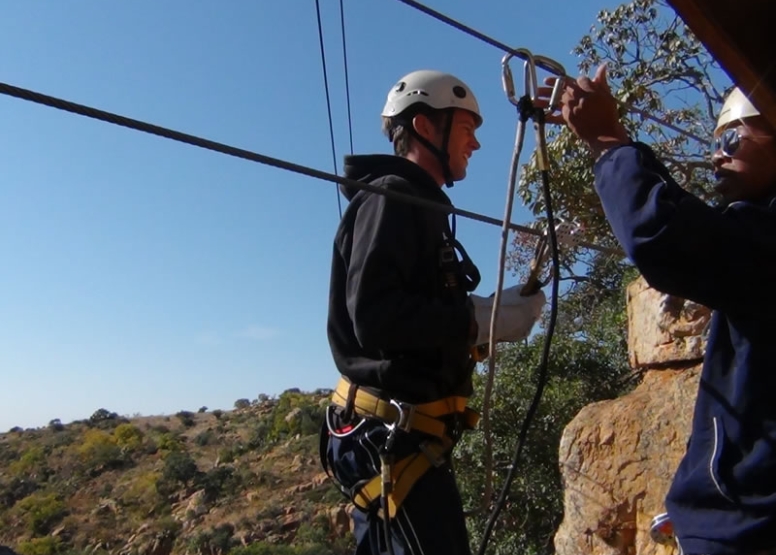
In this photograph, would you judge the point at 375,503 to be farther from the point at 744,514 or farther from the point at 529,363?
the point at 529,363

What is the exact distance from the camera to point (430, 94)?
8.77 feet

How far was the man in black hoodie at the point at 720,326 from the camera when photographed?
165cm

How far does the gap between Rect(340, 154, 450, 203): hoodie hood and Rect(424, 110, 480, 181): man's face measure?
112mm

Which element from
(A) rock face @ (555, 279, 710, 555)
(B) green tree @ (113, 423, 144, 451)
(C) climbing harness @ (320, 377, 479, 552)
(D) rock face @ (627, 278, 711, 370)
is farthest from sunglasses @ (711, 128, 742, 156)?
(B) green tree @ (113, 423, 144, 451)

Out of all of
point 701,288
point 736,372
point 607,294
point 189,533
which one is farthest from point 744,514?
point 189,533

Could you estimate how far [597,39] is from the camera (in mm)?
11219


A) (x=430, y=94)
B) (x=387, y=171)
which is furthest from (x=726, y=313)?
(x=430, y=94)

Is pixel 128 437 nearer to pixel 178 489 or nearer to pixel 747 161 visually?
pixel 178 489

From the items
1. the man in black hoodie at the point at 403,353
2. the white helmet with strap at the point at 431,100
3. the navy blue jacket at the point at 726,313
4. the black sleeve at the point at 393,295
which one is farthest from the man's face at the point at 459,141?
the navy blue jacket at the point at 726,313

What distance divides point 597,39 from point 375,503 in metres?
9.98

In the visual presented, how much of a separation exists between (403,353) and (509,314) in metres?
0.30

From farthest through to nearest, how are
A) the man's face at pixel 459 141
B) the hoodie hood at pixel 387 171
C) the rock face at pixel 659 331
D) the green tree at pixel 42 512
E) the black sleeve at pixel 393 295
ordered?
the green tree at pixel 42 512
the rock face at pixel 659 331
the man's face at pixel 459 141
the hoodie hood at pixel 387 171
the black sleeve at pixel 393 295

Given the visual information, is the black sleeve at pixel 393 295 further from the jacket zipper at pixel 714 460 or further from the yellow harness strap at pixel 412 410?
the jacket zipper at pixel 714 460

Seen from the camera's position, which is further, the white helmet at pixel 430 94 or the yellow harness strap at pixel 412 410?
the white helmet at pixel 430 94
